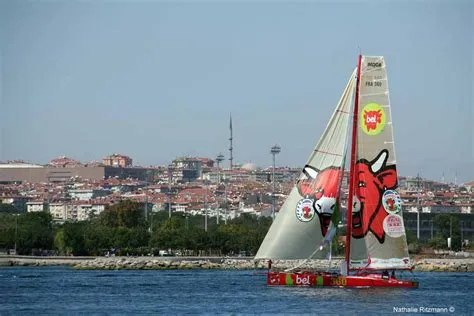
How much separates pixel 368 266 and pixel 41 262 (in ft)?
136

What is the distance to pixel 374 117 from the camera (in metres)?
42.1

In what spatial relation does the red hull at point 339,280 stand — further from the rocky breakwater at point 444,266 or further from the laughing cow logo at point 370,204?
the rocky breakwater at point 444,266

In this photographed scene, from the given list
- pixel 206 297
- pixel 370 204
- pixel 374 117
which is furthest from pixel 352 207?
pixel 206 297

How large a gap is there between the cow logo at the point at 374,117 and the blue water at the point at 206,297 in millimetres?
4759

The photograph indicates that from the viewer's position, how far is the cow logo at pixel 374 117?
4206 cm

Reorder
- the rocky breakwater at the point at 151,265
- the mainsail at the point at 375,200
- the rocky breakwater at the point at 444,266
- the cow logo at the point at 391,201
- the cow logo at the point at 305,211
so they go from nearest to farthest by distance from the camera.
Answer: the mainsail at the point at 375,200 < the cow logo at the point at 305,211 < the cow logo at the point at 391,201 < the rocky breakwater at the point at 151,265 < the rocky breakwater at the point at 444,266

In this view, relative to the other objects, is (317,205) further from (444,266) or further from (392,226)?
(444,266)

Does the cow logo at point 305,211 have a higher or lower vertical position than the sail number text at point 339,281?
higher

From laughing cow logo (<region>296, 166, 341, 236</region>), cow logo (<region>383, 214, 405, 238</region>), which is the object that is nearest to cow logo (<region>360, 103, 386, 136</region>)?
laughing cow logo (<region>296, 166, 341, 236</region>)

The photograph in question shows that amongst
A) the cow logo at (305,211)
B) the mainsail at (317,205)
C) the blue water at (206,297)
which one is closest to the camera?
the blue water at (206,297)

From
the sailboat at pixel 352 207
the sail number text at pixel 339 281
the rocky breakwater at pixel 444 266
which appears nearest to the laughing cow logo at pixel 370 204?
the sailboat at pixel 352 207

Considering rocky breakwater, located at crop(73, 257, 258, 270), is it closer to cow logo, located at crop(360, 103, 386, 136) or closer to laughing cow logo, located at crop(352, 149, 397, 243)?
laughing cow logo, located at crop(352, 149, 397, 243)

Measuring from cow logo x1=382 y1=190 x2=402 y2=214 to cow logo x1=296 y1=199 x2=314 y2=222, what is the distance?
217 centimetres

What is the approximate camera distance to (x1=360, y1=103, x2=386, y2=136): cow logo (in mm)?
42062
